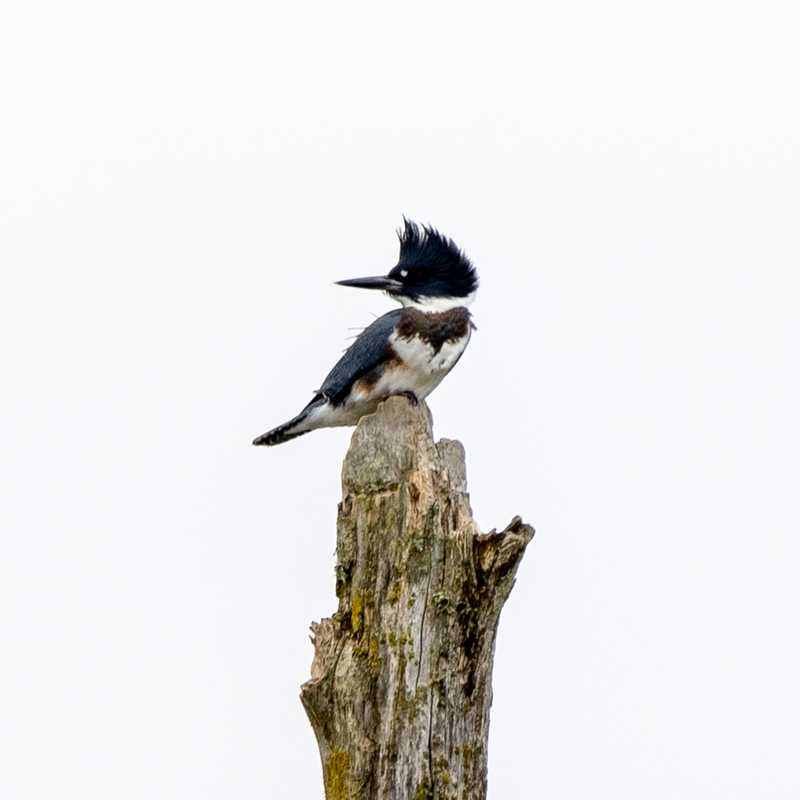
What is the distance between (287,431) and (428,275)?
4.00 feet

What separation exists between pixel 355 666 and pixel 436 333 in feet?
8.68

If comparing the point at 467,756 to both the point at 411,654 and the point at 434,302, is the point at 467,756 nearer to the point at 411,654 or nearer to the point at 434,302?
the point at 411,654

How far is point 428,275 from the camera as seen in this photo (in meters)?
8.95

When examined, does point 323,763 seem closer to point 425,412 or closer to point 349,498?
point 349,498

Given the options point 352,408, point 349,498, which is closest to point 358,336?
point 352,408

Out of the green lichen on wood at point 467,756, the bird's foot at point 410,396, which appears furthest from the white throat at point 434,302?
the green lichen on wood at point 467,756

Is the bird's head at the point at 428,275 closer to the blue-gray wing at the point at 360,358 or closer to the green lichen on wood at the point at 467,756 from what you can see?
the blue-gray wing at the point at 360,358

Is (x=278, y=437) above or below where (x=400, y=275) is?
below

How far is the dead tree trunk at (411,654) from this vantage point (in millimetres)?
6176

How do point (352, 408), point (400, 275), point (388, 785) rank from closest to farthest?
point (388, 785) → point (352, 408) → point (400, 275)

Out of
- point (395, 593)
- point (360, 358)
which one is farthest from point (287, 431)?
point (395, 593)

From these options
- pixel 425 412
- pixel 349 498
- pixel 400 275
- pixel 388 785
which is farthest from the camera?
pixel 400 275

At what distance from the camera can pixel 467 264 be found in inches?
356

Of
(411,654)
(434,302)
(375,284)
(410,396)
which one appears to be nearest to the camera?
(411,654)
